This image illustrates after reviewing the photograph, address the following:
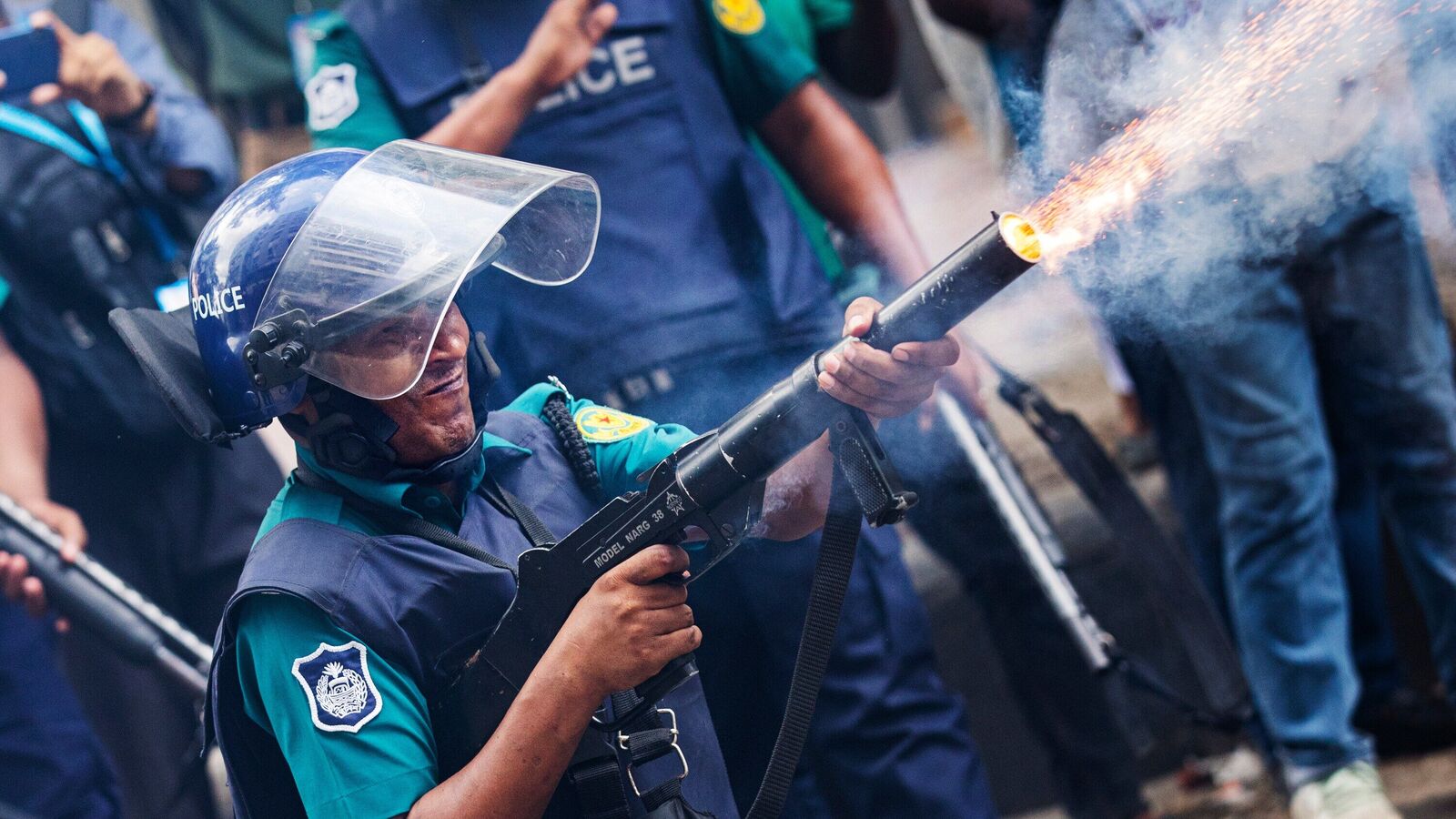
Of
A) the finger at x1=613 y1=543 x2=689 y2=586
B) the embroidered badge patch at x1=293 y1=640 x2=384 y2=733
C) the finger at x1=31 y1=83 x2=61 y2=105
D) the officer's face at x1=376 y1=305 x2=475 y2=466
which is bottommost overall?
the finger at x1=613 y1=543 x2=689 y2=586

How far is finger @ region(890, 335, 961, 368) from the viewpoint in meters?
1.90

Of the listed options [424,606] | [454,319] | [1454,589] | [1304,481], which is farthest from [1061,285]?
[424,606]

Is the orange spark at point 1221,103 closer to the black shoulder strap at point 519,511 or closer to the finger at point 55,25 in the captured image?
the black shoulder strap at point 519,511

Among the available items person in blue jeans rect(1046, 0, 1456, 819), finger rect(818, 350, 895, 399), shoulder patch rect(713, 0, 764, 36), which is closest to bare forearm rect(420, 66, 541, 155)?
shoulder patch rect(713, 0, 764, 36)

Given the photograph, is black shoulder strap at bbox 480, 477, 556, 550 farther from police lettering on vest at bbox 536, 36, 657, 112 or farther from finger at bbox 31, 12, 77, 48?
finger at bbox 31, 12, 77, 48

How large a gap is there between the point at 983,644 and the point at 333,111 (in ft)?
8.20

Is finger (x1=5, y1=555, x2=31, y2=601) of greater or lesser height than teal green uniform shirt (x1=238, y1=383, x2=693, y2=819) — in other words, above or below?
above

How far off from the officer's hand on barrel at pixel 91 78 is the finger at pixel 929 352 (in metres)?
2.19

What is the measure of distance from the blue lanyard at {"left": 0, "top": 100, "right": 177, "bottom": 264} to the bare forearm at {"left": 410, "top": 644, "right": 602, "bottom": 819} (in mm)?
2053

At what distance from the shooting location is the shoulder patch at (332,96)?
286 cm

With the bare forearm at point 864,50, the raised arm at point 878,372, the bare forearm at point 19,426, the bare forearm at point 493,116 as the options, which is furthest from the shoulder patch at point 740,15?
the bare forearm at point 19,426

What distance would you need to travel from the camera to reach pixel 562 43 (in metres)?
2.78

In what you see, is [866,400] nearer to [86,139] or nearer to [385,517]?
[385,517]

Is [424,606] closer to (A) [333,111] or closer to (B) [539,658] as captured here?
(B) [539,658]
